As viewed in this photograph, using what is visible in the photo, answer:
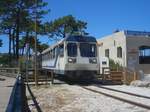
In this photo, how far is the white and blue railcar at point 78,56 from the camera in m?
28.7

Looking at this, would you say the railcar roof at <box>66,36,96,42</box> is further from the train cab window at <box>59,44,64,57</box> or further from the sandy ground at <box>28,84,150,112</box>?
the sandy ground at <box>28,84,150,112</box>

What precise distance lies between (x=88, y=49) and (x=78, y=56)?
3.40 ft

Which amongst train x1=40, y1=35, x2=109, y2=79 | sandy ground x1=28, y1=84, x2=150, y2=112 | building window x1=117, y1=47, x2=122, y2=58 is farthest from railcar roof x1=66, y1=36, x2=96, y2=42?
building window x1=117, y1=47, x2=122, y2=58

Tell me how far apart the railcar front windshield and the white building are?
21.8 metres

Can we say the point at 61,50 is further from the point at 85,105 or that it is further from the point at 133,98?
the point at 85,105

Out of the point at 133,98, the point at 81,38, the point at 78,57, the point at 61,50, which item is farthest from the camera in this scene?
the point at 61,50

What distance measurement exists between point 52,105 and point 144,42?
38074 millimetres

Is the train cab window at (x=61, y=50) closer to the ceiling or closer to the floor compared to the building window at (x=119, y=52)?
closer to the floor

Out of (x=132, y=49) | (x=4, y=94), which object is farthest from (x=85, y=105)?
(x=132, y=49)

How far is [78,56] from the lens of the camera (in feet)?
95.6

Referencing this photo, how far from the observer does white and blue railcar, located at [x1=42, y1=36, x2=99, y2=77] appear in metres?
28.7

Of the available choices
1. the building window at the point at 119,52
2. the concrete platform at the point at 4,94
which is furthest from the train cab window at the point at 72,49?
the building window at the point at 119,52

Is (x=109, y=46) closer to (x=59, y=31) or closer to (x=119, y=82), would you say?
(x=59, y=31)

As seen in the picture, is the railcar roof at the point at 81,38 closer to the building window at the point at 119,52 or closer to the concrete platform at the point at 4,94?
the concrete platform at the point at 4,94
